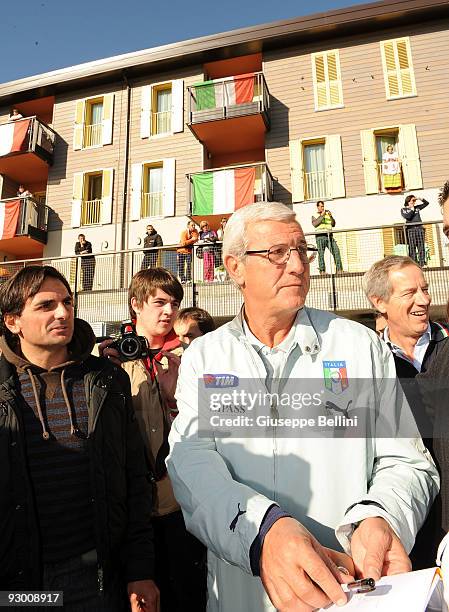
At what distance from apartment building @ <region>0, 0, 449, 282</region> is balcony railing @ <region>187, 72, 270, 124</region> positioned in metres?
0.04

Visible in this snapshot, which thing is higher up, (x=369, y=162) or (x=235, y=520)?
(x=369, y=162)

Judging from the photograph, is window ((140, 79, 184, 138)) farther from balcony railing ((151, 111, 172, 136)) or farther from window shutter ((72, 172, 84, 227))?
window shutter ((72, 172, 84, 227))

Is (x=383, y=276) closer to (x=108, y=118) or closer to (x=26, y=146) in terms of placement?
(x=108, y=118)

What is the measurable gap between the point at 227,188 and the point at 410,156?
5.63 metres

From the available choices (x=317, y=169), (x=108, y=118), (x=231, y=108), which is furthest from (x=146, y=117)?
(x=317, y=169)

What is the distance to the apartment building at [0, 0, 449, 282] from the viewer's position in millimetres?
13023

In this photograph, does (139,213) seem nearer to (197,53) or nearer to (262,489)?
(197,53)

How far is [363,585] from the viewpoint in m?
0.91

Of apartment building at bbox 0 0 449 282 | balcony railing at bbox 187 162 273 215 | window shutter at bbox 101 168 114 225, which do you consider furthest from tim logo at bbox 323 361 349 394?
window shutter at bbox 101 168 114 225

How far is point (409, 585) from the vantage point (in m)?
0.85

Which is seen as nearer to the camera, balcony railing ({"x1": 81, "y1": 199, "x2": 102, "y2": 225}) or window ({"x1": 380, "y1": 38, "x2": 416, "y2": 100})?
window ({"x1": 380, "y1": 38, "x2": 416, "y2": 100})

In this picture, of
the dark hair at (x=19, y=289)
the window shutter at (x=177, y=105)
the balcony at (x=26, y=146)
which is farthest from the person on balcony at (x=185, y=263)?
the balcony at (x=26, y=146)

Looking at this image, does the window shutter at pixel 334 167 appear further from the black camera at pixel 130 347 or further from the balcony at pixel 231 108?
the black camera at pixel 130 347

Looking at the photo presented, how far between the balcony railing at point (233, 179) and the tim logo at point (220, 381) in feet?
38.9
